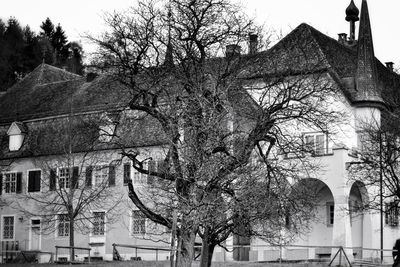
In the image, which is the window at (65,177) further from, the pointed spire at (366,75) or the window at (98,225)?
the pointed spire at (366,75)

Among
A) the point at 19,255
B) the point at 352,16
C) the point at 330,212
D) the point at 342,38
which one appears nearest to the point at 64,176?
the point at 19,255

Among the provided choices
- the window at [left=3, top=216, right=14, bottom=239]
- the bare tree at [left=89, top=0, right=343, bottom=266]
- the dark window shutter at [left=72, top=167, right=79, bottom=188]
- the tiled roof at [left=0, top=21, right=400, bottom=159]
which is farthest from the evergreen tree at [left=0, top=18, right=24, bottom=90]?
the bare tree at [left=89, top=0, right=343, bottom=266]

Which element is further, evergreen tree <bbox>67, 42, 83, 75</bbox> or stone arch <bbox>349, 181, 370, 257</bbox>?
evergreen tree <bbox>67, 42, 83, 75</bbox>

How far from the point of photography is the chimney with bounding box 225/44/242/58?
3031 centimetres

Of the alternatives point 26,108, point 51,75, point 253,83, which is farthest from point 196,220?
point 51,75

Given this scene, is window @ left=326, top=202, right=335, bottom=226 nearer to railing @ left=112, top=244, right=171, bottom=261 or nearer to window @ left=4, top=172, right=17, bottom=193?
railing @ left=112, top=244, right=171, bottom=261

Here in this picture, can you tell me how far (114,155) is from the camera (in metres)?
53.5

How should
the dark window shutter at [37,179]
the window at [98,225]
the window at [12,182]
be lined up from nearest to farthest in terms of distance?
1. the window at [98,225]
2. the dark window shutter at [37,179]
3. the window at [12,182]

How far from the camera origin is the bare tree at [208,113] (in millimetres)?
27078

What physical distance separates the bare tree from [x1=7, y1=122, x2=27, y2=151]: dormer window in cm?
2690

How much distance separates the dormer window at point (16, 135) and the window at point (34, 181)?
2514 mm

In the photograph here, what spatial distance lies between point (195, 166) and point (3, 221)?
33.9m

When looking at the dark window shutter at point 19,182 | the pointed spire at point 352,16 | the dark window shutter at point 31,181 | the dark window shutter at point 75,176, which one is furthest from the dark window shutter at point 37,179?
the pointed spire at point 352,16

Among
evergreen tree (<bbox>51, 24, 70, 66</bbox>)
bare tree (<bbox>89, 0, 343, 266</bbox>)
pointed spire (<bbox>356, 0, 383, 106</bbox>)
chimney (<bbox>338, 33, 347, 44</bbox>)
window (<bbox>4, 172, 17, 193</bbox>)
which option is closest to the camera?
bare tree (<bbox>89, 0, 343, 266</bbox>)
